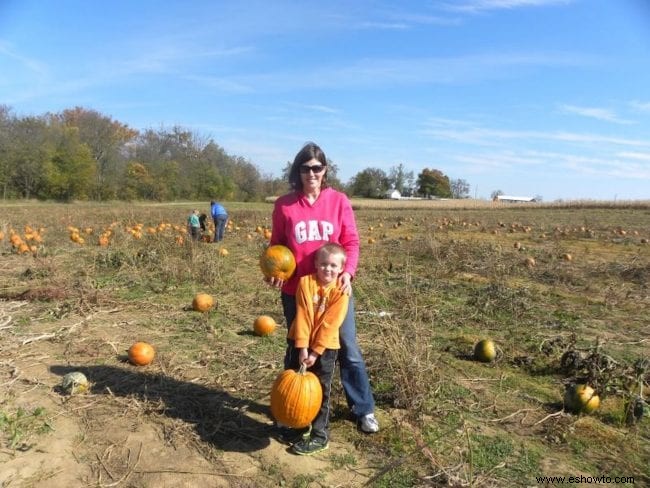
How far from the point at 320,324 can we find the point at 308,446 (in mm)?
869

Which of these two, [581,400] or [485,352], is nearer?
[581,400]

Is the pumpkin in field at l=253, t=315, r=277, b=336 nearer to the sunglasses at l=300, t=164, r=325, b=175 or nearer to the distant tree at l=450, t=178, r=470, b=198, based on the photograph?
the sunglasses at l=300, t=164, r=325, b=175

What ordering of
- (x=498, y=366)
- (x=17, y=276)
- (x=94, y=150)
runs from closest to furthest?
(x=498, y=366)
(x=17, y=276)
(x=94, y=150)

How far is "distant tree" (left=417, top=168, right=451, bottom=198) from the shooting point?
11181 centimetres

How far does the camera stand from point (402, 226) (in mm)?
20906

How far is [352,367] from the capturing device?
354 cm

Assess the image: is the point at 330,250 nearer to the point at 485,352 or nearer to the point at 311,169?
the point at 311,169

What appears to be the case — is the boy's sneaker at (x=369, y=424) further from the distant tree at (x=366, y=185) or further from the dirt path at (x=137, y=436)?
the distant tree at (x=366, y=185)

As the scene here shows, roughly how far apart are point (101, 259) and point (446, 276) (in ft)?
22.4

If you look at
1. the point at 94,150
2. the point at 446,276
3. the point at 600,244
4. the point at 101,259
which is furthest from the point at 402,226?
the point at 94,150

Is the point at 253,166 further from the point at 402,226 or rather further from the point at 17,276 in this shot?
the point at 17,276

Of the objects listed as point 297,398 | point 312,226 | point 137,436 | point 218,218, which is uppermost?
point 312,226

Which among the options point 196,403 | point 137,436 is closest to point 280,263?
point 196,403

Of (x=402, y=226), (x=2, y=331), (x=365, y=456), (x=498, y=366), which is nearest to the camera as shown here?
(x=365, y=456)
